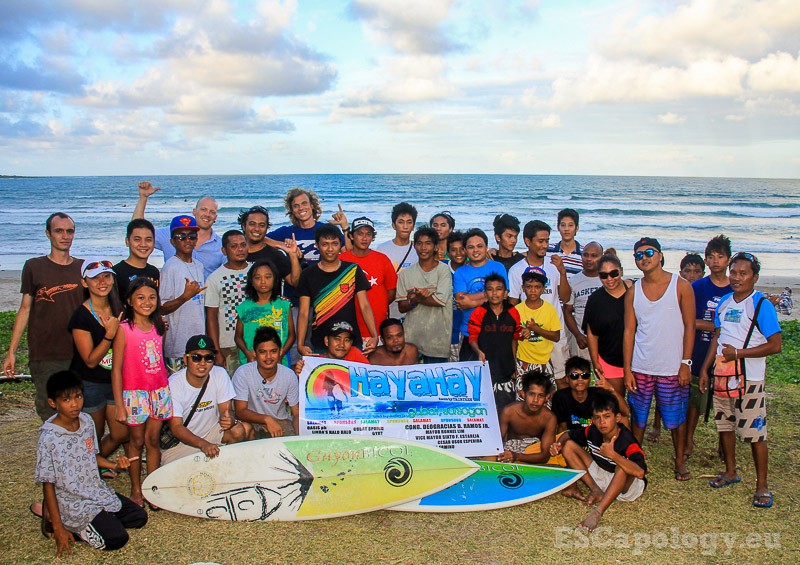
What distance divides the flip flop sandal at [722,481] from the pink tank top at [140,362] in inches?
169

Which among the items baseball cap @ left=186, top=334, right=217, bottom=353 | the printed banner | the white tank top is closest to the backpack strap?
the white tank top

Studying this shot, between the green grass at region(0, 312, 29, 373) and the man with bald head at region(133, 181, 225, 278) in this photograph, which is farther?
the green grass at region(0, 312, 29, 373)

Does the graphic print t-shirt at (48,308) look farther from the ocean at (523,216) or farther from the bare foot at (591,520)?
the ocean at (523,216)

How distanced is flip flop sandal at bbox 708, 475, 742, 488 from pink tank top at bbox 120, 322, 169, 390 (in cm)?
428

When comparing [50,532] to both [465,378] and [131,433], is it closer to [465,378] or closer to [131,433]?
[131,433]

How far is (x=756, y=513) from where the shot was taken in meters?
4.48

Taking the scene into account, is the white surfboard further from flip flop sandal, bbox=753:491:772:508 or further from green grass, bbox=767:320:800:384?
green grass, bbox=767:320:800:384

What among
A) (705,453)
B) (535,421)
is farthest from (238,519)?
(705,453)

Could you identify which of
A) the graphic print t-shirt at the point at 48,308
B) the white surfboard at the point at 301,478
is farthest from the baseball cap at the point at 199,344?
the graphic print t-shirt at the point at 48,308

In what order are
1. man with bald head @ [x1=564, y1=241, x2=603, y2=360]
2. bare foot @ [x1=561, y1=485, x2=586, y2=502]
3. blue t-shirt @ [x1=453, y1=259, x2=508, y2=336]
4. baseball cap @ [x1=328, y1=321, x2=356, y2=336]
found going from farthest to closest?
1. man with bald head @ [x1=564, y1=241, x2=603, y2=360]
2. blue t-shirt @ [x1=453, y1=259, x2=508, y2=336]
3. baseball cap @ [x1=328, y1=321, x2=356, y2=336]
4. bare foot @ [x1=561, y1=485, x2=586, y2=502]

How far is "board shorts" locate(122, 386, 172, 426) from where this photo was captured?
4480mm

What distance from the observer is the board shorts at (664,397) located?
4.90 m

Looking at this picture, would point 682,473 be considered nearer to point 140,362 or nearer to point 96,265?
point 140,362

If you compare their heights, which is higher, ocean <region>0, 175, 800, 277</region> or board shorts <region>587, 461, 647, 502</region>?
ocean <region>0, 175, 800, 277</region>
